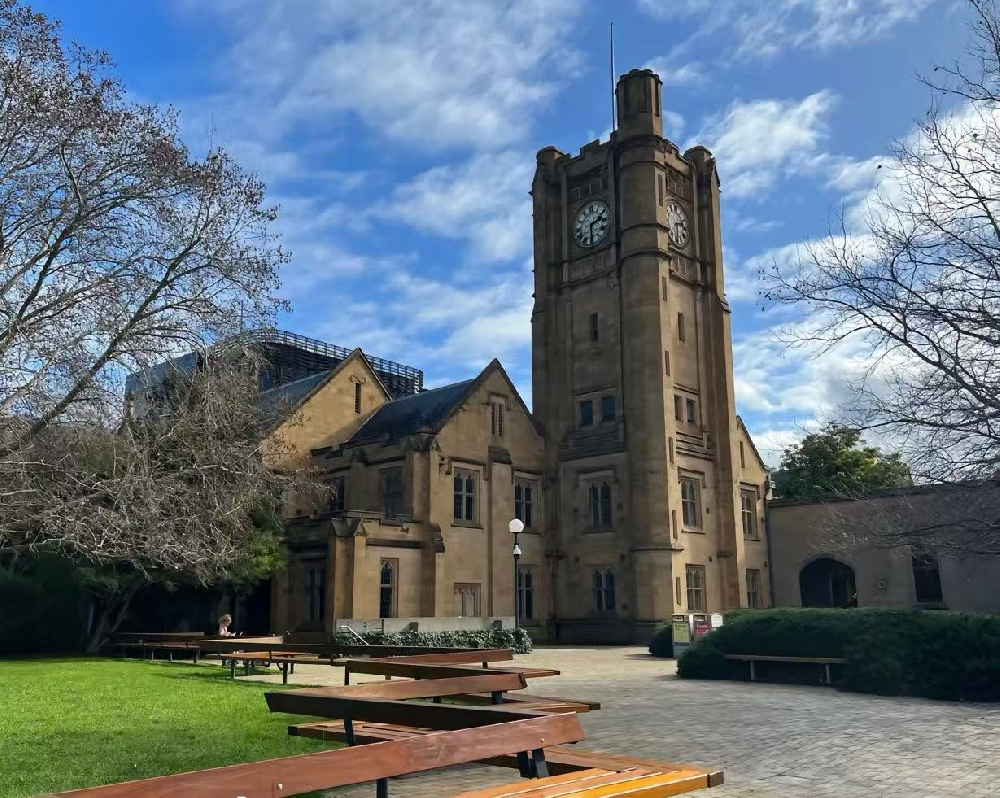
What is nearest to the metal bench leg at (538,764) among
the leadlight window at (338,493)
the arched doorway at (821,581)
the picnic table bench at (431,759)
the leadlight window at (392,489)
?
the picnic table bench at (431,759)

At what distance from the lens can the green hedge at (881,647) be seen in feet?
47.6

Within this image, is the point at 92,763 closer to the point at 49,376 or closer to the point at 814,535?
the point at 49,376

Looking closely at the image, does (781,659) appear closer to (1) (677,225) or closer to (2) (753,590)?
(2) (753,590)

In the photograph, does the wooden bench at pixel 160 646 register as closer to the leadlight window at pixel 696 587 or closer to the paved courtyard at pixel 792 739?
the paved courtyard at pixel 792 739

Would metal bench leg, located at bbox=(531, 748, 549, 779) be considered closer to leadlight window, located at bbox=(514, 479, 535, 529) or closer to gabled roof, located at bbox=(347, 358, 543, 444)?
gabled roof, located at bbox=(347, 358, 543, 444)

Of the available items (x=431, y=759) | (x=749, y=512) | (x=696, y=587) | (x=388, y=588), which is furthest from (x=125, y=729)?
(x=749, y=512)

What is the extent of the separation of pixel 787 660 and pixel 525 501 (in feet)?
76.5

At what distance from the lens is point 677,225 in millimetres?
43438

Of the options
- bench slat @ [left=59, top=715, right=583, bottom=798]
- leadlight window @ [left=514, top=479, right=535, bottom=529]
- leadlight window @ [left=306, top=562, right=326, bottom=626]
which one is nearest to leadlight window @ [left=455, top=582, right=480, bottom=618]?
leadlight window @ [left=514, top=479, right=535, bottom=529]

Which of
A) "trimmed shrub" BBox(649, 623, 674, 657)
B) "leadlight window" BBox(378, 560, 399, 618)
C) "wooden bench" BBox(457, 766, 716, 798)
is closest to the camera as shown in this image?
"wooden bench" BBox(457, 766, 716, 798)

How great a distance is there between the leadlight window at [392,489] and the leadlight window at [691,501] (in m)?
12.9

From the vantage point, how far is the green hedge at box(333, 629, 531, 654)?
86.2ft

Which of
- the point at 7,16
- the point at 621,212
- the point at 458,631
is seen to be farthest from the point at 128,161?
the point at 621,212

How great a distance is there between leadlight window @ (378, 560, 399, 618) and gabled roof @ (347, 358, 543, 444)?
5.58 m
